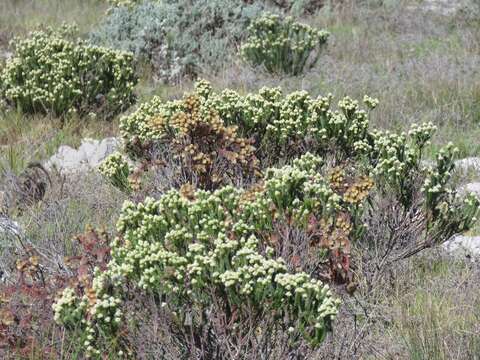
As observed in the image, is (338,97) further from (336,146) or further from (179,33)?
(336,146)

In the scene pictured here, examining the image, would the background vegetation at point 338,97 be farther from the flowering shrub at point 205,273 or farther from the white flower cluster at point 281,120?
the white flower cluster at point 281,120

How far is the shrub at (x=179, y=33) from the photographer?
8.73 meters

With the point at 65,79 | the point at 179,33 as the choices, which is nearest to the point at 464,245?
the point at 65,79

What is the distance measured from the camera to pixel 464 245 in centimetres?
469

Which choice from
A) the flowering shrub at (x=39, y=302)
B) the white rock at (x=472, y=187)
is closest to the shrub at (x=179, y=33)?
the white rock at (x=472, y=187)

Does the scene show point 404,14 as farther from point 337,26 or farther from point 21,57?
point 21,57

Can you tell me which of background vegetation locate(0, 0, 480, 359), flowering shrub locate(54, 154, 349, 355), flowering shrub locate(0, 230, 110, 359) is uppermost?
flowering shrub locate(54, 154, 349, 355)

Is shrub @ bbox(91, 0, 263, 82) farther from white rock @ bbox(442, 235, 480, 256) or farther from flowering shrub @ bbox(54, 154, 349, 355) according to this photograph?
flowering shrub @ bbox(54, 154, 349, 355)

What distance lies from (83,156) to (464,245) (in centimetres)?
303

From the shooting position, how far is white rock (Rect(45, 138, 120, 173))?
612cm

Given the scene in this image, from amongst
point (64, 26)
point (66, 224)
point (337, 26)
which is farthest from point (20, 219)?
point (337, 26)

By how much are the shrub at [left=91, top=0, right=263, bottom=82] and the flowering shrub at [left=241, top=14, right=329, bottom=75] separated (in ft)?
1.42

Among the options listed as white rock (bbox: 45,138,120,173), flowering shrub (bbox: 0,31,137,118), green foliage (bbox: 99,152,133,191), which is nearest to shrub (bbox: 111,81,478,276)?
green foliage (bbox: 99,152,133,191)

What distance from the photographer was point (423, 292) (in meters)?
4.08
